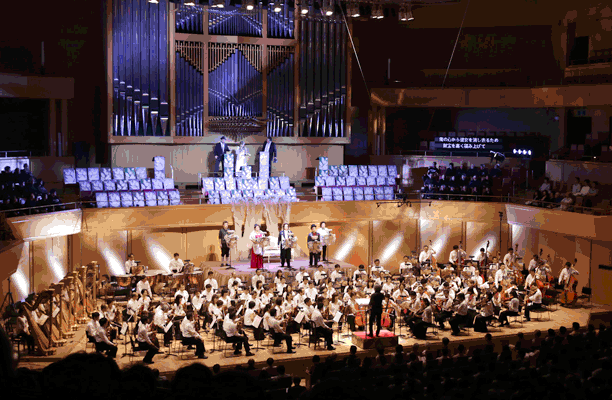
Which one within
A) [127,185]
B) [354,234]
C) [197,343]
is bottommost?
[197,343]

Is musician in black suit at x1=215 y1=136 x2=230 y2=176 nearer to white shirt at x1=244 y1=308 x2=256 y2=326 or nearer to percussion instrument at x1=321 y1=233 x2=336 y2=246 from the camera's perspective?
percussion instrument at x1=321 y1=233 x2=336 y2=246

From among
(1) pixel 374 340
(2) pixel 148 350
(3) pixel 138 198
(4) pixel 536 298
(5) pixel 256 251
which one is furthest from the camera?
(3) pixel 138 198

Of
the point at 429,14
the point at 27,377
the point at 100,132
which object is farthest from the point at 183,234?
the point at 27,377

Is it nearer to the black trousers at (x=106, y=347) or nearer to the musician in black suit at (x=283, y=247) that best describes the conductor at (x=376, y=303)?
the black trousers at (x=106, y=347)

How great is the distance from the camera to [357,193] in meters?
20.3

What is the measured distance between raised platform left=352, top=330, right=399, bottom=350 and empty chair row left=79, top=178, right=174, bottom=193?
799 cm

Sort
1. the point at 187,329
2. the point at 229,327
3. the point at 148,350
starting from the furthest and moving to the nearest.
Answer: the point at 229,327 < the point at 187,329 < the point at 148,350

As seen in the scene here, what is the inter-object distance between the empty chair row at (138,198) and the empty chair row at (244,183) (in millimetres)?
968

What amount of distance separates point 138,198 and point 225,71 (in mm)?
5231

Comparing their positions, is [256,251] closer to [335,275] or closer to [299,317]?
[335,275]

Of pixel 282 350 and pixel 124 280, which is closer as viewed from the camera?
pixel 282 350

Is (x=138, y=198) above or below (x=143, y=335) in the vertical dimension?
above

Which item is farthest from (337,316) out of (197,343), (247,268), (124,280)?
(124,280)

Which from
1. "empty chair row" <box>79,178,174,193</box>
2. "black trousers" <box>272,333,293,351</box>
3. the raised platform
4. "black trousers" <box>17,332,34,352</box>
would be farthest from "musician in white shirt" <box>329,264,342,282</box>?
"black trousers" <box>17,332,34,352</box>
